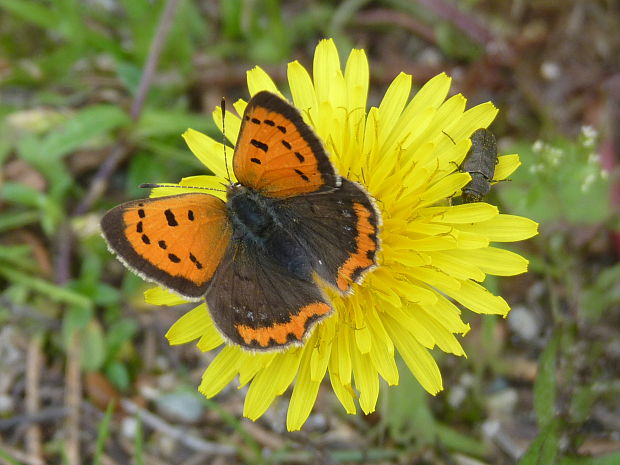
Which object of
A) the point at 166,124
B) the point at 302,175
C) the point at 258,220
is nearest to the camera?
the point at 302,175

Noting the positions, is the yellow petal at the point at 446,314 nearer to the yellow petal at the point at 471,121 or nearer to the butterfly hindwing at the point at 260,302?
the butterfly hindwing at the point at 260,302

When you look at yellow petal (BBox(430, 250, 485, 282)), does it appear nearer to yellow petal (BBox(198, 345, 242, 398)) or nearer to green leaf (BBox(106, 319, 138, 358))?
yellow petal (BBox(198, 345, 242, 398))


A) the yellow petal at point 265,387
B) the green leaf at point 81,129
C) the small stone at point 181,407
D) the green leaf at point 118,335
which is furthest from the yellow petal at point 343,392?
the green leaf at point 81,129

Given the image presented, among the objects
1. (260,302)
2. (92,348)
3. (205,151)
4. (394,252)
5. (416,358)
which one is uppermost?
(205,151)

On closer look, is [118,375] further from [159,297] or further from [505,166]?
[505,166]

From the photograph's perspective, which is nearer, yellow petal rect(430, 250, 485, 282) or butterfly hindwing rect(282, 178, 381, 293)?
butterfly hindwing rect(282, 178, 381, 293)

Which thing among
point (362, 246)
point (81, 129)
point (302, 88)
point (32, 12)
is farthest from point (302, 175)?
point (32, 12)

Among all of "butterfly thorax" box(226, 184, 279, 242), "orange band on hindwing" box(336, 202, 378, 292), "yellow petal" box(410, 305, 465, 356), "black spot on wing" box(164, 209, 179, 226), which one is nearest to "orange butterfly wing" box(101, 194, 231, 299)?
"black spot on wing" box(164, 209, 179, 226)

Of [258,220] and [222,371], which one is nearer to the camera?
[258,220]
